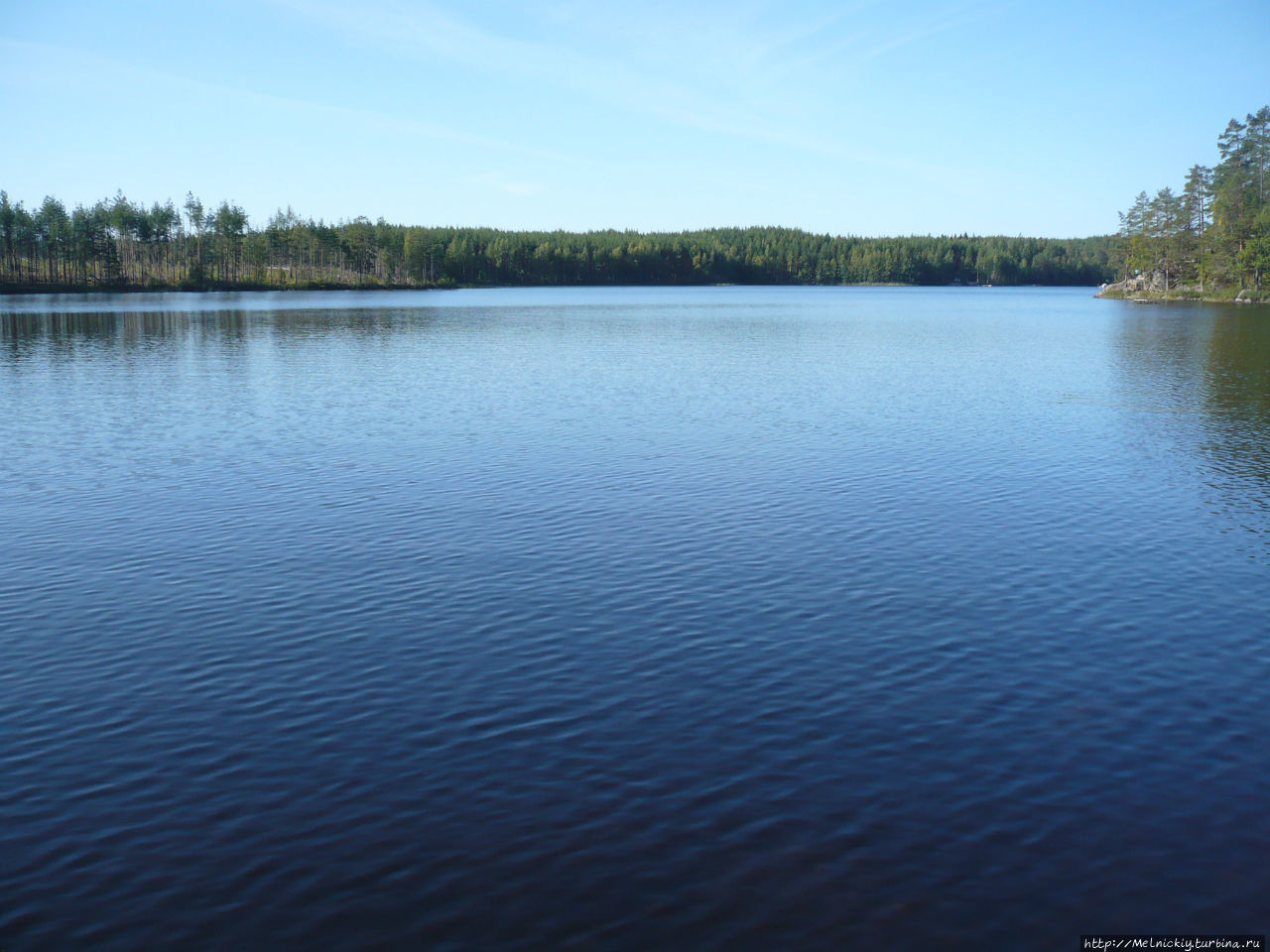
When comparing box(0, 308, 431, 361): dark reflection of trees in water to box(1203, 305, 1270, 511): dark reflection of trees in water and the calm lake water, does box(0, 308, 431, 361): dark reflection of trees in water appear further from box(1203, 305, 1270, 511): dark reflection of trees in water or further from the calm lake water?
box(1203, 305, 1270, 511): dark reflection of trees in water

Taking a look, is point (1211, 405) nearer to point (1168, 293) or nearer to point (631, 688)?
point (631, 688)

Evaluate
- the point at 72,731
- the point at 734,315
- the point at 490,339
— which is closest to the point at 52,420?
the point at 72,731

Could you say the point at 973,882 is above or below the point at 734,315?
below

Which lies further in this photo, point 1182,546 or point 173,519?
point 173,519

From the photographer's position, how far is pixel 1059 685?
14.1 metres

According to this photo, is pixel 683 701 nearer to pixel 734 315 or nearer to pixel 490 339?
pixel 490 339

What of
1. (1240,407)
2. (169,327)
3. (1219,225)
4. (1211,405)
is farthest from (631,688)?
(1219,225)

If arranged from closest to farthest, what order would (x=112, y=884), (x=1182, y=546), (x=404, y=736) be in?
1. (x=112, y=884)
2. (x=404, y=736)
3. (x=1182, y=546)

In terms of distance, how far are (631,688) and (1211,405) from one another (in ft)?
123

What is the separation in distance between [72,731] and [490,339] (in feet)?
225

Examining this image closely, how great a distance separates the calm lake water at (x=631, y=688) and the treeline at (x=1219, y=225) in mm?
107991

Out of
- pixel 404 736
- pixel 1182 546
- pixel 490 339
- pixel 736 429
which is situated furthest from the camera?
pixel 490 339

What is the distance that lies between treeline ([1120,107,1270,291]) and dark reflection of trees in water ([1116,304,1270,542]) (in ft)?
153

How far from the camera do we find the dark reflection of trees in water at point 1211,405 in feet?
88.4
